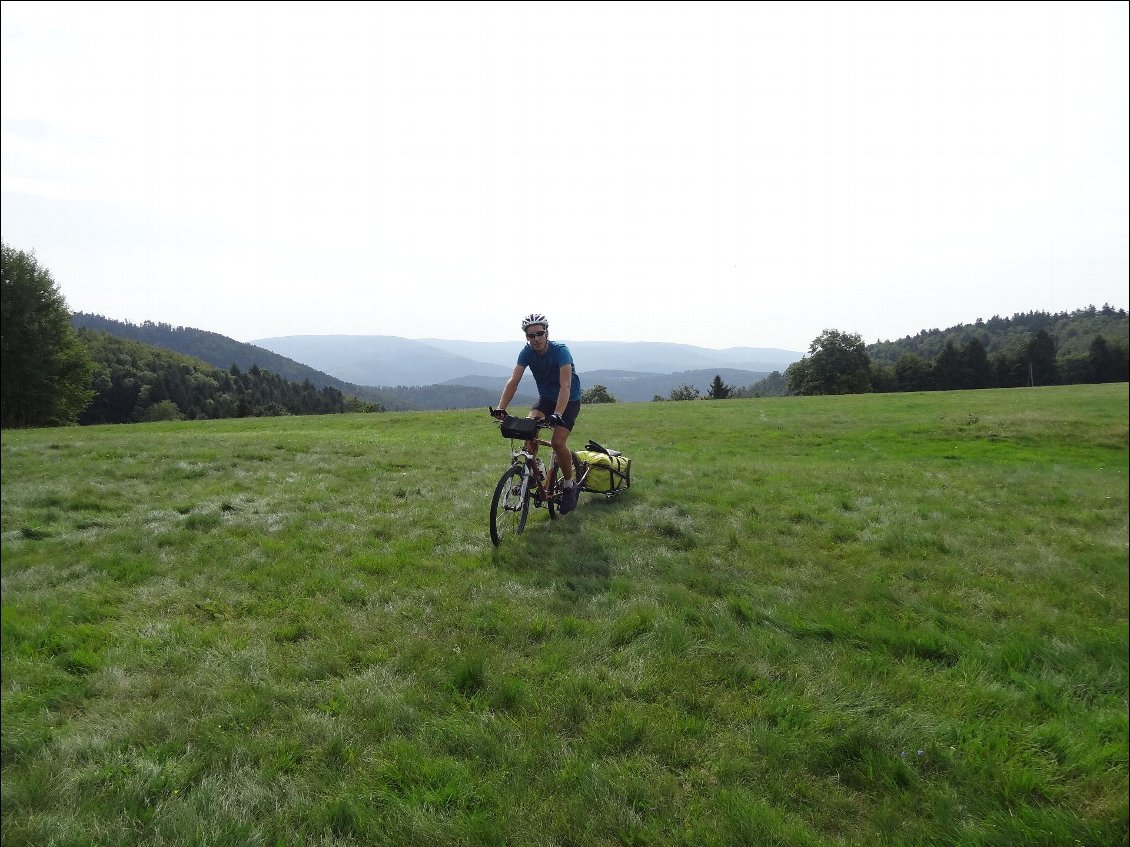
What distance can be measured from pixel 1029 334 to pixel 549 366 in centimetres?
697

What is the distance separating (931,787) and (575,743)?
2.17 m

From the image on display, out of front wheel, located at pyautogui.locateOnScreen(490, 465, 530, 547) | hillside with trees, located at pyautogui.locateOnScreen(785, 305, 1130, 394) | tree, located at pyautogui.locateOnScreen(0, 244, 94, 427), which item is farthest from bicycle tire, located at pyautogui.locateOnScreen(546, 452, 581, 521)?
tree, located at pyautogui.locateOnScreen(0, 244, 94, 427)

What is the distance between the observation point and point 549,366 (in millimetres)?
8656

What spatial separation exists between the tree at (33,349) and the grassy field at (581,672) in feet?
0.47

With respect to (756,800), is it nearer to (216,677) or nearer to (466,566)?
(216,677)

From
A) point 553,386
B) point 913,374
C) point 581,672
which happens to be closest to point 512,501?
point 553,386

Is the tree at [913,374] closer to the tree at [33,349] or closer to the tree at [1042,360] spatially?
the tree at [1042,360]

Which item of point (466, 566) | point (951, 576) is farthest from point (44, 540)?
point (951, 576)

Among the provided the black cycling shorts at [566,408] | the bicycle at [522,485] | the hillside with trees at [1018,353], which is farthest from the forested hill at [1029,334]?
the black cycling shorts at [566,408]

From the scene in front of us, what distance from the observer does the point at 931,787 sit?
3137mm

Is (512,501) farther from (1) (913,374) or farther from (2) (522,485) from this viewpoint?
(1) (913,374)

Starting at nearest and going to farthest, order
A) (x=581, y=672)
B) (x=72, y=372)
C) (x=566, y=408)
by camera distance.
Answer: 1. (x=72, y=372)
2. (x=581, y=672)
3. (x=566, y=408)

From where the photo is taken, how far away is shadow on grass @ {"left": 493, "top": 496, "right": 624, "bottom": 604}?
20.9ft

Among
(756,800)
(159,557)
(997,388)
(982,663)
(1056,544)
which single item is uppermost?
(997,388)
